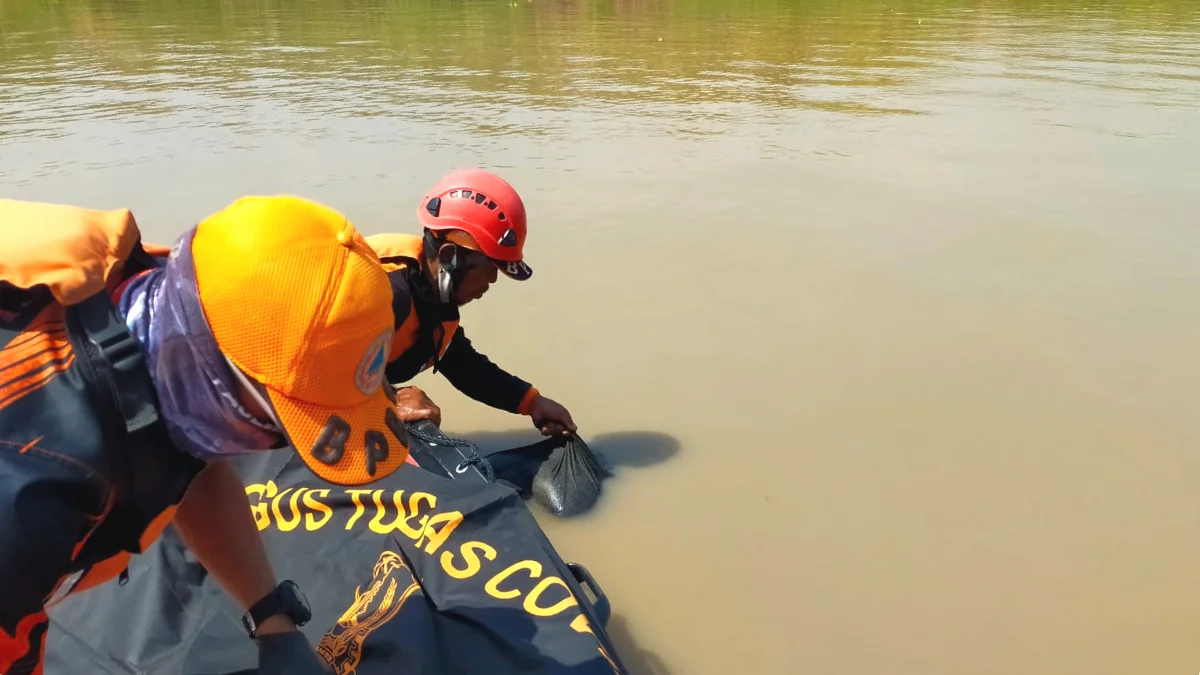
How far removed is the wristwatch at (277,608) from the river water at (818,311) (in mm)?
919

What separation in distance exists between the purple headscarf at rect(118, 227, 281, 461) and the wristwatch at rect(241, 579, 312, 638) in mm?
744

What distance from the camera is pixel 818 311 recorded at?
432 cm

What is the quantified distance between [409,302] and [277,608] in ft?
3.24

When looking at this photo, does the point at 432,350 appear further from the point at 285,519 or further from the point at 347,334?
the point at 347,334

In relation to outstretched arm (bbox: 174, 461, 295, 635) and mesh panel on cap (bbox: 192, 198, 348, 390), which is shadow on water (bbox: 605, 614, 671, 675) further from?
mesh panel on cap (bbox: 192, 198, 348, 390)

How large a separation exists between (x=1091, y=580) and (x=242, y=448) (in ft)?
8.00

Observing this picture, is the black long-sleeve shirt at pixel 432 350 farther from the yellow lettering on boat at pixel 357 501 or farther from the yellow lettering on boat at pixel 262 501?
the yellow lettering on boat at pixel 262 501

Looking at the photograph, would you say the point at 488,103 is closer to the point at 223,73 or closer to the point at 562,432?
the point at 223,73

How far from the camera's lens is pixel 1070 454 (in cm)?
322

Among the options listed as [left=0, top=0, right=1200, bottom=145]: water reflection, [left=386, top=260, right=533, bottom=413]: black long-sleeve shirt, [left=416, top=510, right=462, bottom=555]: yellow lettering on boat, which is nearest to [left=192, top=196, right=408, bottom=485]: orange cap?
[left=386, top=260, right=533, bottom=413]: black long-sleeve shirt

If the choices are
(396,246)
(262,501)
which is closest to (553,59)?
(396,246)

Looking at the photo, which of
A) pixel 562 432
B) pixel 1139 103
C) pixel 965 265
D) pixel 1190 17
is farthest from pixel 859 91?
pixel 1190 17

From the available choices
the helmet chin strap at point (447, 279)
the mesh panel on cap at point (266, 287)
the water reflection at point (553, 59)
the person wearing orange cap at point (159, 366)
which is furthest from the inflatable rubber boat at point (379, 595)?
the water reflection at point (553, 59)

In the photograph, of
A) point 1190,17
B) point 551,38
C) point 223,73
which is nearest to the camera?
point 223,73
